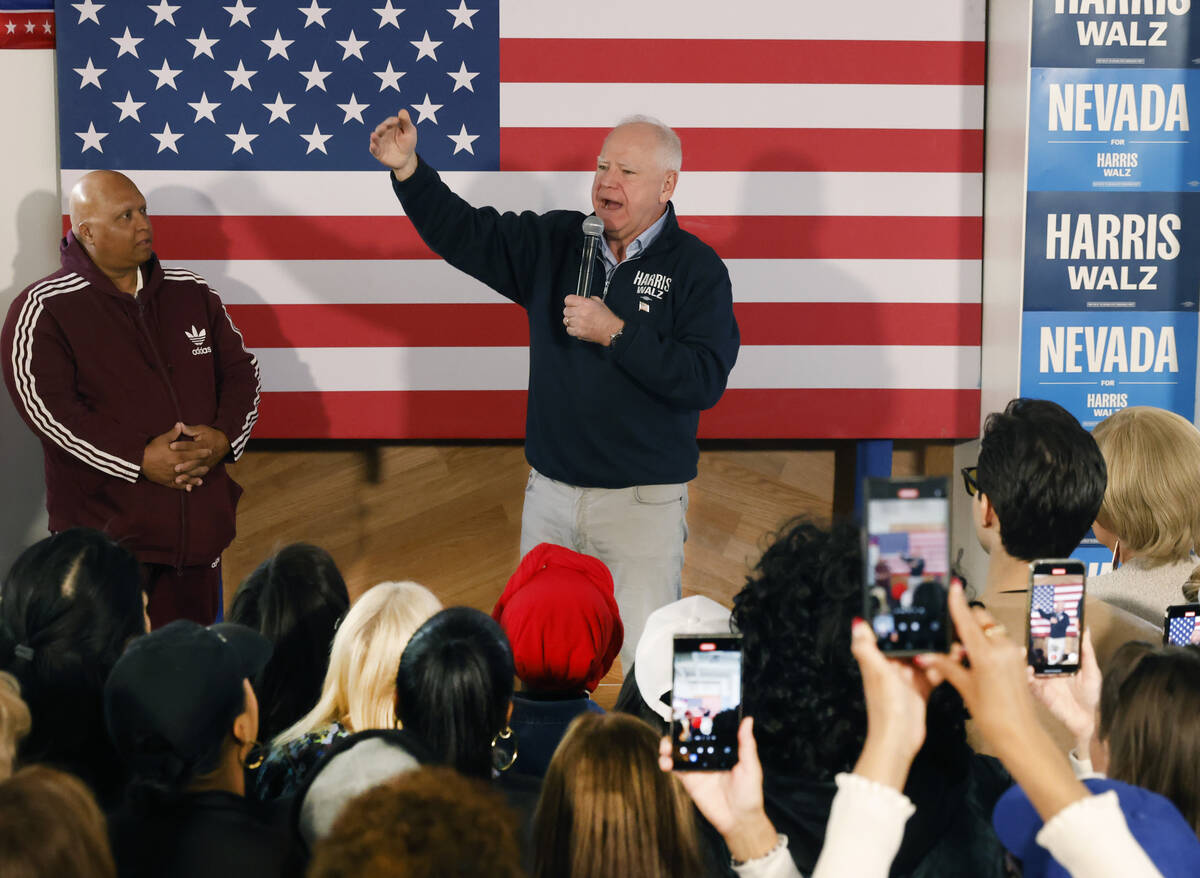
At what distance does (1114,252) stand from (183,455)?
8.34ft

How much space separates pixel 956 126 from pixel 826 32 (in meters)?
0.46

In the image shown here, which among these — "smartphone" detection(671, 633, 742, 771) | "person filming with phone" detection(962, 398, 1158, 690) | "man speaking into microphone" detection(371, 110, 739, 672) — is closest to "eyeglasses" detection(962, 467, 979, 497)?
"person filming with phone" detection(962, 398, 1158, 690)

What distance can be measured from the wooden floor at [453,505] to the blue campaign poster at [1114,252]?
58cm

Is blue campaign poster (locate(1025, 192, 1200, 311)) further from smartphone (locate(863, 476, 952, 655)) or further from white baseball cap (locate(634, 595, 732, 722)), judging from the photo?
smartphone (locate(863, 476, 952, 655))

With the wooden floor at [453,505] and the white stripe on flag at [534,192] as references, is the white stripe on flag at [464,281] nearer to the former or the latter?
the white stripe on flag at [534,192]

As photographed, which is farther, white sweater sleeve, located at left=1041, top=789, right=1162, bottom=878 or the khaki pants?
the khaki pants

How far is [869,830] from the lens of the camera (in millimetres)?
931

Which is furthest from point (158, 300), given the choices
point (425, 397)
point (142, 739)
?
point (142, 739)

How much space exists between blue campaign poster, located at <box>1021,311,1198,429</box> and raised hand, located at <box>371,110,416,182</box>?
1770 millimetres

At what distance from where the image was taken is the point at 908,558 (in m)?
1.02

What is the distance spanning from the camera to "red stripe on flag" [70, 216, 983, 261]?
328 centimetres

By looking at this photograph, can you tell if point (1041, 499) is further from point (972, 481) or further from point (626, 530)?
point (626, 530)

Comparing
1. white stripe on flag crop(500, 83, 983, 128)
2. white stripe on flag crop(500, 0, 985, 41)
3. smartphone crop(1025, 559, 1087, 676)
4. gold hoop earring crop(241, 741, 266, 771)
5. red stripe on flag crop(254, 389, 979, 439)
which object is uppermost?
white stripe on flag crop(500, 0, 985, 41)

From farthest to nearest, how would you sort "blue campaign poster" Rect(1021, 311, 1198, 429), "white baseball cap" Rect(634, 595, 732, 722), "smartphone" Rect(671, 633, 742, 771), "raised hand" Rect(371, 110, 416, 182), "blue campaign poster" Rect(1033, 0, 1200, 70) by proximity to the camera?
"blue campaign poster" Rect(1021, 311, 1198, 429) < "blue campaign poster" Rect(1033, 0, 1200, 70) < "raised hand" Rect(371, 110, 416, 182) < "white baseball cap" Rect(634, 595, 732, 722) < "smartphone" Rect(671, 633, 742, 771)
